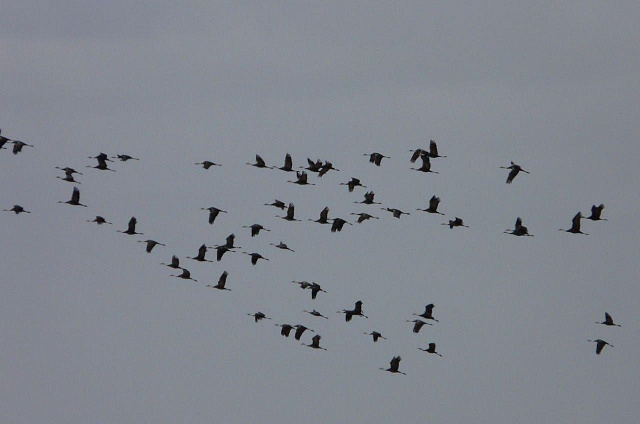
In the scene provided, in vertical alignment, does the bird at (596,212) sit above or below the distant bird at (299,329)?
above

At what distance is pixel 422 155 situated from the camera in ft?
370

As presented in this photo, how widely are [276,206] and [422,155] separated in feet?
35.8

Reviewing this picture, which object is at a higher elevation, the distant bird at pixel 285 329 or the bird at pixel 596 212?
the bird at pixel 596 212

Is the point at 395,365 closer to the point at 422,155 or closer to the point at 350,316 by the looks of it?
the point at 350,316

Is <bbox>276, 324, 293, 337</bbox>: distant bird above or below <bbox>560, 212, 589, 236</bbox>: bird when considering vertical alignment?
below

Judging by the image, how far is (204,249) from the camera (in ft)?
385

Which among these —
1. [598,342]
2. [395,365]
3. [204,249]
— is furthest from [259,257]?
[598,342]

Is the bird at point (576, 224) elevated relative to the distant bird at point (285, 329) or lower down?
elevated

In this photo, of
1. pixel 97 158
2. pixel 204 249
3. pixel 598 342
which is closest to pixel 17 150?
pixel 97 158

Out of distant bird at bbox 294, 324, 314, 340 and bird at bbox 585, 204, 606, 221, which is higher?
bird at bbox 585, 204, 606, 221

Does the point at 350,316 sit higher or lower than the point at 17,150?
lower

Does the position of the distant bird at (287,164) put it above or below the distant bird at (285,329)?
above

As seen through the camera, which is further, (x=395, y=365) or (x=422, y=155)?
(x=395, y=365)

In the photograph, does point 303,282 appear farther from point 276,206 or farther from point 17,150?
point 17,150
